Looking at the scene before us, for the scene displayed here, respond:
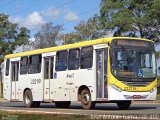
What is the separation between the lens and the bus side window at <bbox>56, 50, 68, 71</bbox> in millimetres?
25269

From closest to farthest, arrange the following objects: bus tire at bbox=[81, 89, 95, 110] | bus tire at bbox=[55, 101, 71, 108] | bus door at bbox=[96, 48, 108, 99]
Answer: bus door at bbox=[96, 48, 108, 99]
bus tire at bbox=[81, 89, 95, 110]
bus tire at bbox=[55, 101, 71, 108]

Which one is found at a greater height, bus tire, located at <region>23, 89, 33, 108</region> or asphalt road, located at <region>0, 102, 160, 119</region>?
bus tire, located at <region>23, 89, 33, 108</region>

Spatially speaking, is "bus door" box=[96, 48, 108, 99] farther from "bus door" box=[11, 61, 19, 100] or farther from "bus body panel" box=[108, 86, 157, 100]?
"bus door" box=[11, 61, 19, 100]

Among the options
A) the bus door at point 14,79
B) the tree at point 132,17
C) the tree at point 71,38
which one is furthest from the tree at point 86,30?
the bus door at point 14,79

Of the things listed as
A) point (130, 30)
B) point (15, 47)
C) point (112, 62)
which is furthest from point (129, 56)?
point (15, 47)

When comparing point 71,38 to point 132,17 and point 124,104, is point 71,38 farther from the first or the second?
point 124,104

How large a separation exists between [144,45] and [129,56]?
120 cm

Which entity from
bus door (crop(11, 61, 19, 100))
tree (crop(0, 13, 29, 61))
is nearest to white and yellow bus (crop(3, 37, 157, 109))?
bus door (crop(11, 61, 19, 100))

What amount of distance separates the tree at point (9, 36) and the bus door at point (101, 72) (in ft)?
135

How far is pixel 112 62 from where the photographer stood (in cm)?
2197

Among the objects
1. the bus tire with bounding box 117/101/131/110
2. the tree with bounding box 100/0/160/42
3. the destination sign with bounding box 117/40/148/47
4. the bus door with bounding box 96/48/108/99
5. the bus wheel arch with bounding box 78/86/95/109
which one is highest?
the tree with bounding box 100/0/160/42

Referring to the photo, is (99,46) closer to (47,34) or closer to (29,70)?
(29,70)

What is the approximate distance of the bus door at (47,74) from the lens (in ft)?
87.7

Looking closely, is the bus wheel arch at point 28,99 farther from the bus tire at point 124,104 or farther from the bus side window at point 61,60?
the bus tire at point 124,104
